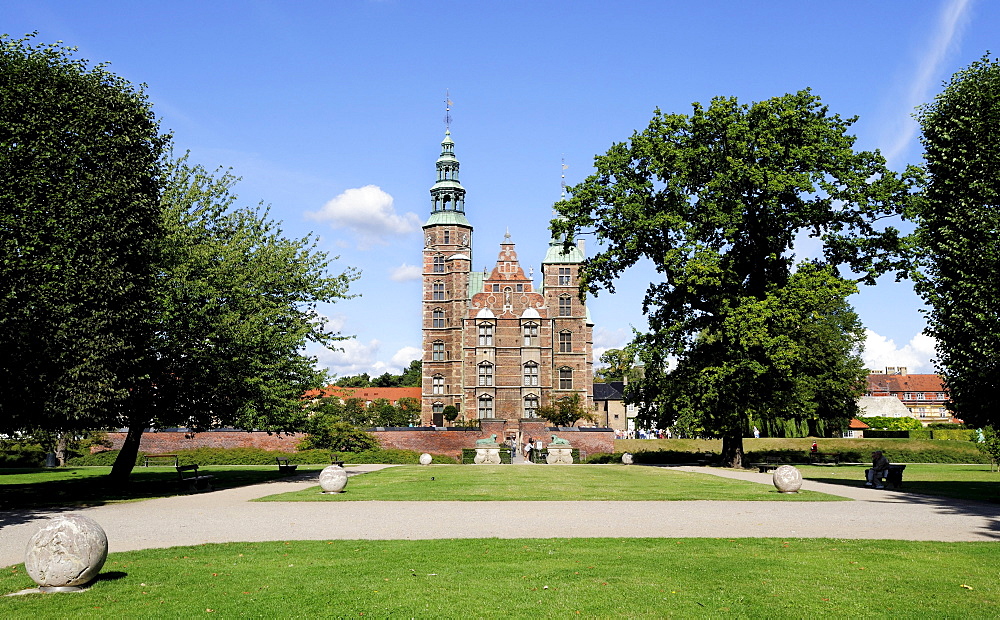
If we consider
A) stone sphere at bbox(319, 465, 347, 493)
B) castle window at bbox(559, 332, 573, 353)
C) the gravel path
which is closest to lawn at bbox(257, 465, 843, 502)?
stone sphere at bbox(319, 465, 347, 493)

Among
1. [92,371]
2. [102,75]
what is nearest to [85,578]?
[92,371]

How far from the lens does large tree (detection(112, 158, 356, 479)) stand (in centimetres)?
2600

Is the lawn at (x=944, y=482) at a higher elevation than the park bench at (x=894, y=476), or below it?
below

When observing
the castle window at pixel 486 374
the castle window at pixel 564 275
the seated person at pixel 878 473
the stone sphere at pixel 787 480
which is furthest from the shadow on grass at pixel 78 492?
the castle window at pixel 564 275

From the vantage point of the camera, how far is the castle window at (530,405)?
244 ft

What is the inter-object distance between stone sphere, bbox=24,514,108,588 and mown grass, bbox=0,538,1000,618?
23 centimetres

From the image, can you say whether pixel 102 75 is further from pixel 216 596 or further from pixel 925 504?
pixel 925 504

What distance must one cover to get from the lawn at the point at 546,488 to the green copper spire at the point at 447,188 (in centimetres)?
5011

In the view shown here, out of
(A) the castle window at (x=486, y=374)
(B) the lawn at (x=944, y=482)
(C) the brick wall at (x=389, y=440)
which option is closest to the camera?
(B) the lawn at (x=944, y=482)

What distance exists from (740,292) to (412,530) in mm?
22820

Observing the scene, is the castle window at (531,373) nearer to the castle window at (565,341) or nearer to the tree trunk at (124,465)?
the castle window at (565,341)

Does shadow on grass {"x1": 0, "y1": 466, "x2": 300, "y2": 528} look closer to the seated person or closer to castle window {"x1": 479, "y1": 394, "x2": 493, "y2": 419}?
the seated person

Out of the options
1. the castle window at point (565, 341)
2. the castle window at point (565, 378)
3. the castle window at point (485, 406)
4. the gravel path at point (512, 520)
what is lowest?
the gravel path at point (512, 520)

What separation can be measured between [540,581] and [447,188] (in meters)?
72.1
